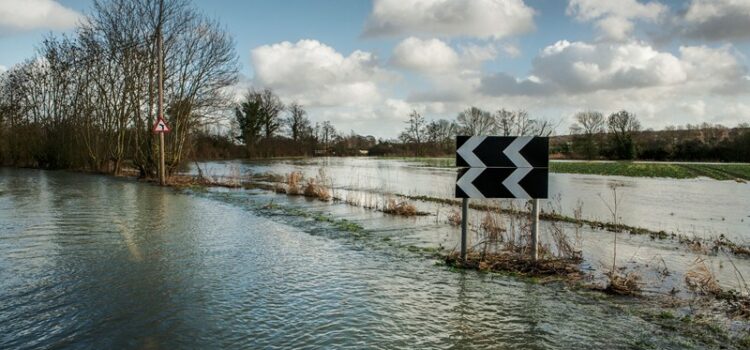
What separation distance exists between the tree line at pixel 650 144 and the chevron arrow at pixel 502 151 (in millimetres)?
72497

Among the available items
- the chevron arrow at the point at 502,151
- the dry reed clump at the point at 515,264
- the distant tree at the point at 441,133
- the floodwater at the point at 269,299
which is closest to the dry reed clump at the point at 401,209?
the floodwater at the point at 269,299

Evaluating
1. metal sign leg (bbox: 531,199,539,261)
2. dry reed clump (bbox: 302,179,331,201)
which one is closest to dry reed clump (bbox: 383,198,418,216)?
dry reed clump (bbox: 302,179,331,201)

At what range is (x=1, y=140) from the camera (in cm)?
4281

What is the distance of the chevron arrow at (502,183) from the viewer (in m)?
6.62

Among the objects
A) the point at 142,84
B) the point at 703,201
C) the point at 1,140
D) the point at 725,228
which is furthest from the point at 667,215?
the point at 1,140

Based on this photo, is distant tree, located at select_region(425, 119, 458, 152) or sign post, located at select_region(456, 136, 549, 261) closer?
sign post, located at select_region(456, 136, 549, 261)

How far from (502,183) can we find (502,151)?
16.9 inches

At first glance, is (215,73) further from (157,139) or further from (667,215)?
(667,215)

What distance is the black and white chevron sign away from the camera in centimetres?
662

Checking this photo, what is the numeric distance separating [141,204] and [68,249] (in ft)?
22.9

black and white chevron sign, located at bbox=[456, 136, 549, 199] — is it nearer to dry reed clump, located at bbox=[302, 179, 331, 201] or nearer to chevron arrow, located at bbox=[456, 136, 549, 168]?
chevron arrow, located at bbox=[456, 136, 549, 168]

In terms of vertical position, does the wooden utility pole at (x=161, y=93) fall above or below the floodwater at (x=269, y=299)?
above

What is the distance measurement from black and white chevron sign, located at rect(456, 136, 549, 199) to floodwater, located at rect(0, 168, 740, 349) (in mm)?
1163

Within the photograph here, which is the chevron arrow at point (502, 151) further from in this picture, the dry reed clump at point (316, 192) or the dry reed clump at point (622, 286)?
the dry reed clump at point (316, 192)
